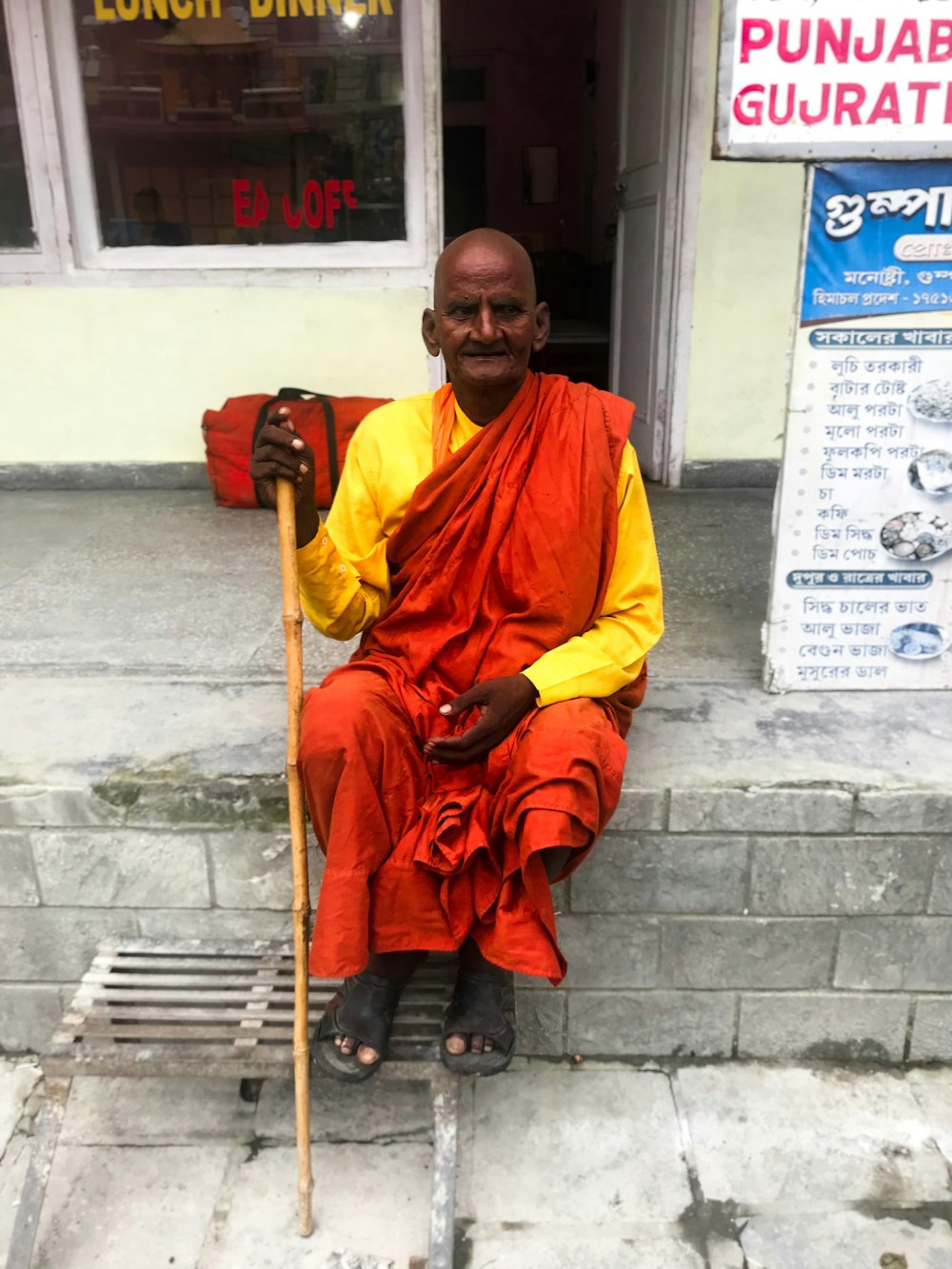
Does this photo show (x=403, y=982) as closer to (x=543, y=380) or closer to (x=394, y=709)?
(x=394, y=709)

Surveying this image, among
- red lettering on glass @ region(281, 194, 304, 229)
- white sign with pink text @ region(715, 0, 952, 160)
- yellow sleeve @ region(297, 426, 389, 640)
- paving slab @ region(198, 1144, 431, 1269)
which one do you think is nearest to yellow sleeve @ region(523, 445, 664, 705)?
yellow sleeve @ region(297, 426, 389, 640)

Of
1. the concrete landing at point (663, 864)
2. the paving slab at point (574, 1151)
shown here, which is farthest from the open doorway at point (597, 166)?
the paving slab at point (574, 1151)

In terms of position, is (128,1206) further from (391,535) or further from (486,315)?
(486,315)

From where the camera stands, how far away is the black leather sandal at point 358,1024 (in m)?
1.94

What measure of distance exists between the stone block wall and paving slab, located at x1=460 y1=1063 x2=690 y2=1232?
109 millimetres

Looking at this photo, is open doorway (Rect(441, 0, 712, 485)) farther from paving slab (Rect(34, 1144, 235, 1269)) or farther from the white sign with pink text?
paving slab (Rect(34, 1144, 235, 1269))

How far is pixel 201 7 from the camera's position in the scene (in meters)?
4.58

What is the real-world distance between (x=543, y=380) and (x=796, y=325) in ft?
2.20

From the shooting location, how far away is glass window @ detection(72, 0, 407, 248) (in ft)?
15.0

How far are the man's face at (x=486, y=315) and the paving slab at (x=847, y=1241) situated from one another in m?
1.74

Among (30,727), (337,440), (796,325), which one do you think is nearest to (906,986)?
(796,325)

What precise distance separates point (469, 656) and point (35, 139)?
399 centimetres

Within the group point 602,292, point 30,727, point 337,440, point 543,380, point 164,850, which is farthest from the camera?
point 602,292

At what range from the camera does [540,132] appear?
11.1m
